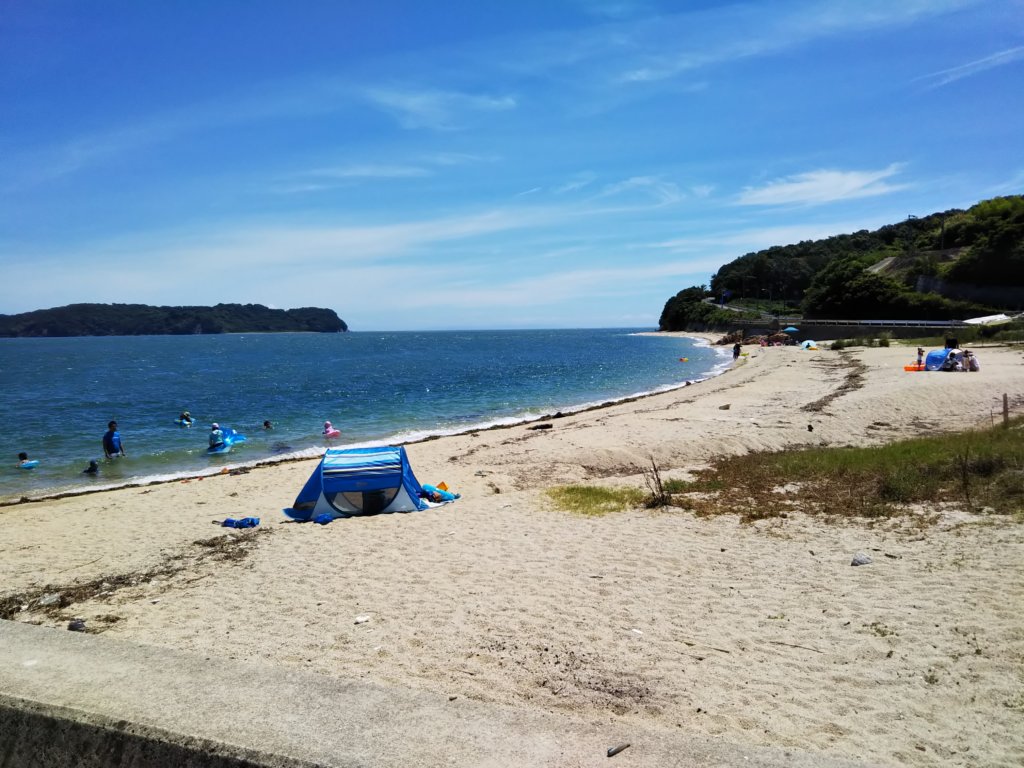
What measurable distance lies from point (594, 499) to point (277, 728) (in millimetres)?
9113

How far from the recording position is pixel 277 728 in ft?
9.50

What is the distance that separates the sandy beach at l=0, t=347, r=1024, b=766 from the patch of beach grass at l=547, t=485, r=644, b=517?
45 centimetres

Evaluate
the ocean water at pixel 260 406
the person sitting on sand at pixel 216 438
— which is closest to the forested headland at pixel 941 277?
the ocean water at pixel 260 406

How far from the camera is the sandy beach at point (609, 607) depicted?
4.63 metres

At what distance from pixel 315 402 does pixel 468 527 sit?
2747 cm

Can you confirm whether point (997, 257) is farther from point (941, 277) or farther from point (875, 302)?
point (875, 302)

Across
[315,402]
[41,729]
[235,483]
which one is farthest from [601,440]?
[315,402]

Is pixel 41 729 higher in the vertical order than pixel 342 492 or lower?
higher

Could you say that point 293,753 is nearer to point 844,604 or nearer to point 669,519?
point 844,604

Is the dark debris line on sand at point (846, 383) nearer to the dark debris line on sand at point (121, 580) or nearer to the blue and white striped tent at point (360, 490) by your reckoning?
the blue and white striped tent at point (360, 490)

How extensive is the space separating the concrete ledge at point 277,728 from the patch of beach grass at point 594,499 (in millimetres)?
7677

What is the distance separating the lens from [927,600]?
20.6ft

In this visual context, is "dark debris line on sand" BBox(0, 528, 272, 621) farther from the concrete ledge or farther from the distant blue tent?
the distant blue tent

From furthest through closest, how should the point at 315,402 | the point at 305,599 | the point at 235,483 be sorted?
1. the point at 315,402
2. the point at 235,483
3. the point at 305,599
